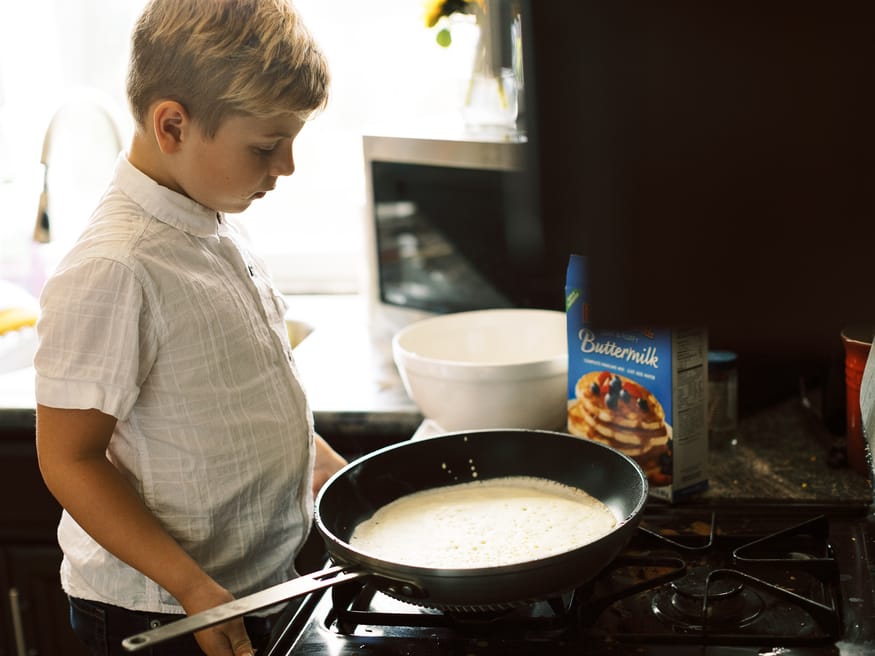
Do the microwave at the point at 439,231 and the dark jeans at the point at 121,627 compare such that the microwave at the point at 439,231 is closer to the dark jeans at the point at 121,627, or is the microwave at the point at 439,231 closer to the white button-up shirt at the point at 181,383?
the white button-up shirt at the point at 181,383

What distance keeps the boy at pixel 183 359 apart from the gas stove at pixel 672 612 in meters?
0.16

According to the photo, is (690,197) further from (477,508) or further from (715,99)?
(477,508)

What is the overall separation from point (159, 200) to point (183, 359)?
0.18 meters

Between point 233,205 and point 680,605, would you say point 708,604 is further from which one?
point 233,205

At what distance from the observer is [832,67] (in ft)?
0.75

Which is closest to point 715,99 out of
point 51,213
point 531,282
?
point 531,282

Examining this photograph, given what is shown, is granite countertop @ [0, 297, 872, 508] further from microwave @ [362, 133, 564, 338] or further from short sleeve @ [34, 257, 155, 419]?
short sleeve @ [34, 257, 155, 419]

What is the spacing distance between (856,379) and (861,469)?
11 centimetres

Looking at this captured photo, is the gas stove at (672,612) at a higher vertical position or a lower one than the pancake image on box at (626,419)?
lower

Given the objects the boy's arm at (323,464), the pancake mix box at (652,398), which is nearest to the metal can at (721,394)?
the pancake mix box at (652,398)

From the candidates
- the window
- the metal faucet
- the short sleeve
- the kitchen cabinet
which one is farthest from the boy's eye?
the window

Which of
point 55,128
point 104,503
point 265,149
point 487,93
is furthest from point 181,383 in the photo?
point 55,128

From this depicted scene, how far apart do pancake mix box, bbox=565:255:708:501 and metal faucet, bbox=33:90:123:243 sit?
3.82ft

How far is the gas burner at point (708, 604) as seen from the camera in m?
0.83
